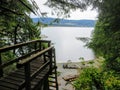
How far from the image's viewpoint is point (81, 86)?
8.38 meters

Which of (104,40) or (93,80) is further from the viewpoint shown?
(93,80)

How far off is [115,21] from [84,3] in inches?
46.6

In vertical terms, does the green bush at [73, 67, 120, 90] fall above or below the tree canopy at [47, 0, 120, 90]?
below

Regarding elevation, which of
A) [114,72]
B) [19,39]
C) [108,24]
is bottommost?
[114,72]

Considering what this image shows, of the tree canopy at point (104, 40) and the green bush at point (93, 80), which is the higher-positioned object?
the tree canopy at point (104, 40)

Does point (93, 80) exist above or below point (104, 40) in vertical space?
below

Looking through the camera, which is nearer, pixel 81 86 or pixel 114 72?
pixel 114 72

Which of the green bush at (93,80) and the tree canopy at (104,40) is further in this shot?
the green bush at (93,80)

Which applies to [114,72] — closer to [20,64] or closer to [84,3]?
[84,3]

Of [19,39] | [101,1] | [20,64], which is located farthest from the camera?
[19,39]

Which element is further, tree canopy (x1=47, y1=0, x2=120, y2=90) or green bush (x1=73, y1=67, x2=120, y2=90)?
green bush (x1=73, y1=67, x2=120, y2=90)

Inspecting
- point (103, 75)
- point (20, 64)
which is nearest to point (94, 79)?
point (103, 75)

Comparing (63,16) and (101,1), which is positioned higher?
(101,1)

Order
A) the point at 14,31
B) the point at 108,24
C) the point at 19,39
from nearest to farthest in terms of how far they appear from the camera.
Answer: the point at 108,24 < the point at 14,31 < the point at 19,39
